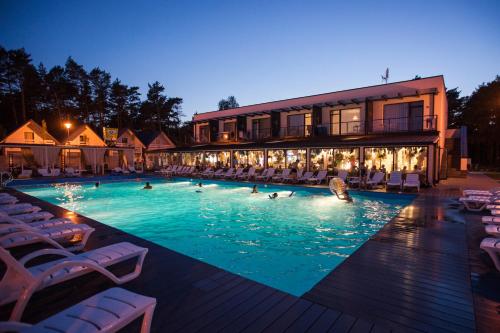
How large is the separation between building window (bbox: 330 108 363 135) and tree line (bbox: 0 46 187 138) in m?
31.0

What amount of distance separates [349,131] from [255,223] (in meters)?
13.6

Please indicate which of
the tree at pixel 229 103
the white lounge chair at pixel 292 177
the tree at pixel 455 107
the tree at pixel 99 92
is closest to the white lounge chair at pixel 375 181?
the white lounge chair at pixel 292 177

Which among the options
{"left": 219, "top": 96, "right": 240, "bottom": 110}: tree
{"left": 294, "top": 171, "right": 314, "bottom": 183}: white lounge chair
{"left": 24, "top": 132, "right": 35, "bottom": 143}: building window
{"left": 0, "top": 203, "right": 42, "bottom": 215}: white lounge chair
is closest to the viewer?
{"left": 0, "top": 203, "right": 42, "bottom": 215}: white lounge chair

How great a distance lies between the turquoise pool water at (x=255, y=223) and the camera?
5.67 m

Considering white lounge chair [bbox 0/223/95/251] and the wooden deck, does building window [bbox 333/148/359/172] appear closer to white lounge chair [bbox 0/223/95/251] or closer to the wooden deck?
the wooden deck

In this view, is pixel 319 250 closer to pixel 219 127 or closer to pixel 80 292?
pixel 80 292

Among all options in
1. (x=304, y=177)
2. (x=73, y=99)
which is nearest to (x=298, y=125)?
(x=304, y=177)

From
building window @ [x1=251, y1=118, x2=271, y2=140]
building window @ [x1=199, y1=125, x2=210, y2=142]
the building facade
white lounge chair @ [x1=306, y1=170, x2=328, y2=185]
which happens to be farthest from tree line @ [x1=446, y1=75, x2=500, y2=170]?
building window @ [x1=199, y1=125, x2=210, y2=142]

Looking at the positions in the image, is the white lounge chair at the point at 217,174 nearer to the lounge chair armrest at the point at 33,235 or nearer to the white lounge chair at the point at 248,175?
the white lounge chair at the point at 248,175

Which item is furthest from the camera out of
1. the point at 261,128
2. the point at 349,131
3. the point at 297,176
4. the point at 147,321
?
the point at 261,128

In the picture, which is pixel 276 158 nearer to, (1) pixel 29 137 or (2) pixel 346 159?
(2) pixel 346 159

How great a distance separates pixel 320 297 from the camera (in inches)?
119

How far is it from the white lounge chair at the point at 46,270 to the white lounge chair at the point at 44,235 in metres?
1.14

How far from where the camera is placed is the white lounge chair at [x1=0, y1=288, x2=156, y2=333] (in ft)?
5.85
